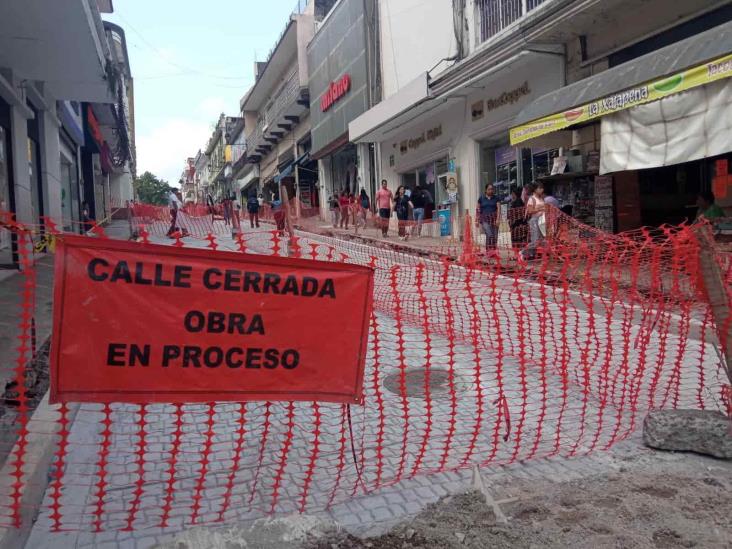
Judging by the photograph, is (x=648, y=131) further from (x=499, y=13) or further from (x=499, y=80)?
(x=499, y=13)

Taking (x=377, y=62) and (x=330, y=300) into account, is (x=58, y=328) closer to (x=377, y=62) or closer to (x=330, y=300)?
(x=330, y=300)

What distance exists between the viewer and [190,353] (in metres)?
2.75

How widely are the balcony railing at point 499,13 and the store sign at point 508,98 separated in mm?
1562

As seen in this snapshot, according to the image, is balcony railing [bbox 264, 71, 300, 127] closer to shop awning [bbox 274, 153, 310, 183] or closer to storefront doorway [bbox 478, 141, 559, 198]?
shop awning [bbox 274, 153, 310, 183]

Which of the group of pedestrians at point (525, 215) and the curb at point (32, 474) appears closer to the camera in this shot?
the curb at point (32, 474)

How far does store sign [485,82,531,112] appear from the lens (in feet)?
45.4

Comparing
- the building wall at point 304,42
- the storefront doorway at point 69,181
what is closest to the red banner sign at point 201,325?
the storefront doorway at point 69,181

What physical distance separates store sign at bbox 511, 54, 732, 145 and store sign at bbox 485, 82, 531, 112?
2691mm

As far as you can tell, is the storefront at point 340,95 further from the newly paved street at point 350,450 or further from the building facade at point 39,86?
the newly paved street at point 350,450

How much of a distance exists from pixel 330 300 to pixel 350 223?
1993cm

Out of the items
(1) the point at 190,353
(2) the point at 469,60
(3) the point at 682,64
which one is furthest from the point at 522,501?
(2) the point at 469,60

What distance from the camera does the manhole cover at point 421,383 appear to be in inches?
191

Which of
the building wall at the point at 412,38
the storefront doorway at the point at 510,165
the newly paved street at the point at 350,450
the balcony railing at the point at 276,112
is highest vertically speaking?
the balcony railing at the point at 276,112

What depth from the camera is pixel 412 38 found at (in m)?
19.5
